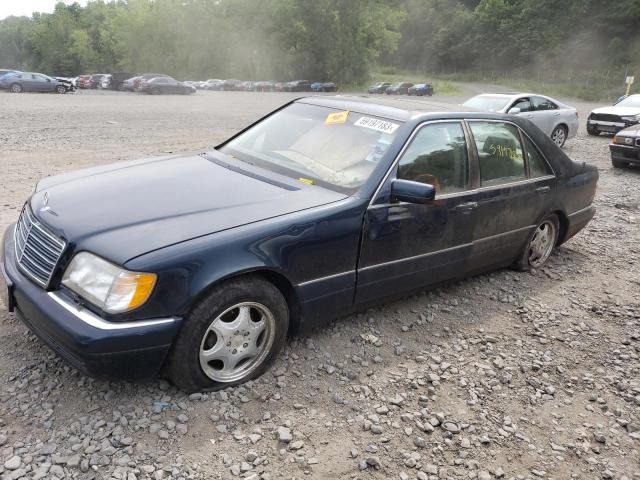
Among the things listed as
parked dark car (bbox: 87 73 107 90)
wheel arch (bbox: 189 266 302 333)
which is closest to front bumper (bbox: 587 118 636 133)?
wheel arch (bbox: 189 266 302 333)

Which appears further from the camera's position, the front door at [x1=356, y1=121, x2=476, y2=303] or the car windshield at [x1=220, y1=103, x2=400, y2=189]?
the car windshield at [x1=220, y1=103, x2=400, y2=189]

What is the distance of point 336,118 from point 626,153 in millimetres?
8719

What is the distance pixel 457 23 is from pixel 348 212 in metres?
85.6

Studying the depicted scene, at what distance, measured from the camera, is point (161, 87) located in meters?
36.3

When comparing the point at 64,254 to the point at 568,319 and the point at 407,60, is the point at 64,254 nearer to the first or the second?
the point at 568,319

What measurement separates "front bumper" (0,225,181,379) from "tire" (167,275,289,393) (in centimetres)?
12

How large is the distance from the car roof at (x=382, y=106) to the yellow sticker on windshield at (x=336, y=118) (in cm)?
8

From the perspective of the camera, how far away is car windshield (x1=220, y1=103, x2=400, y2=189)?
11.0ft

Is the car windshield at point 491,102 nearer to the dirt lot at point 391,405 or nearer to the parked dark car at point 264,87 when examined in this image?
the dirt lot at point 391,405

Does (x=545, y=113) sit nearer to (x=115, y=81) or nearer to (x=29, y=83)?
(x=29, y=83)

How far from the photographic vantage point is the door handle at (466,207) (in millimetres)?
3674

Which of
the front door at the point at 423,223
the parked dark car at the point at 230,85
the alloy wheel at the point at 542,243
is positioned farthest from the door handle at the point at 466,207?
the parked dark car at the point at 230,85

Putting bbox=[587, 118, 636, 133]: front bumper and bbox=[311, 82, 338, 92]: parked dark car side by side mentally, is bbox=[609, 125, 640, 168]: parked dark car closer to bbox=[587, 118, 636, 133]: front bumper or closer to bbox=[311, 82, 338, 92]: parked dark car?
bbox=[587, 118, 636, 133]: front bumper

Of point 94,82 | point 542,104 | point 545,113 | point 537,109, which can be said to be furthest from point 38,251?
point 94,82
